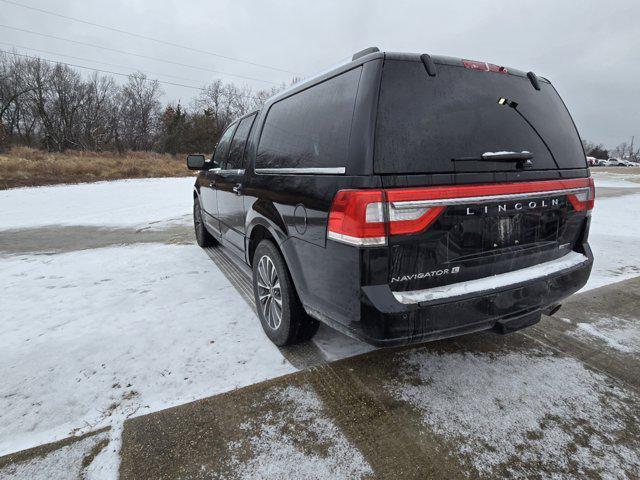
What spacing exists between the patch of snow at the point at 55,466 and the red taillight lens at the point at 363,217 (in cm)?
168

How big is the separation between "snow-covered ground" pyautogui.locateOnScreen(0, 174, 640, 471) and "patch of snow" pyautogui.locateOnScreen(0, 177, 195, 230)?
2999 millimetres

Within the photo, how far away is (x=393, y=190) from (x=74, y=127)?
52136 millimetres

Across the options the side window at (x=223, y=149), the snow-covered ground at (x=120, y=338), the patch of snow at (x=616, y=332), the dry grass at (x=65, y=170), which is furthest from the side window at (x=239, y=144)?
the dry grass at (x=65, y=170)

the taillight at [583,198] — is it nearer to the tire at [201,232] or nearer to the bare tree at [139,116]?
the tire at [201,232]

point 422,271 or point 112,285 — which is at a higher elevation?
point 422,271

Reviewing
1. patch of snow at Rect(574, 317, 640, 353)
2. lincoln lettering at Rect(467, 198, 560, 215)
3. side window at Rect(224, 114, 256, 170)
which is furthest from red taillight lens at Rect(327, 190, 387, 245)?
patch of snow at Rect(574, 317, 640, 353)

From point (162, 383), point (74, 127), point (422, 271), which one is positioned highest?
point (74, 127)

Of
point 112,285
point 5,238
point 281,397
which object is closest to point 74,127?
point 5,238

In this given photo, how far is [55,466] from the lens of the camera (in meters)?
1.80

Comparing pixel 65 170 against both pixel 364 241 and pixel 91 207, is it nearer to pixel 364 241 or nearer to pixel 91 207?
pixel 91 207

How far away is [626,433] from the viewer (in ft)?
6.40

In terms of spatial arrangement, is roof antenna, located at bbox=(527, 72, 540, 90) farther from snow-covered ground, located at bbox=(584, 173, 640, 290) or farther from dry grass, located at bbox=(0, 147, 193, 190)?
dry grass, located at bbox=(0, 147, 193, 190)

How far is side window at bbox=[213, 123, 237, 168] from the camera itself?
4.30 meters

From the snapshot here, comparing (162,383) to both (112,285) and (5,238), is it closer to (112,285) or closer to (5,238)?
(112,285)
